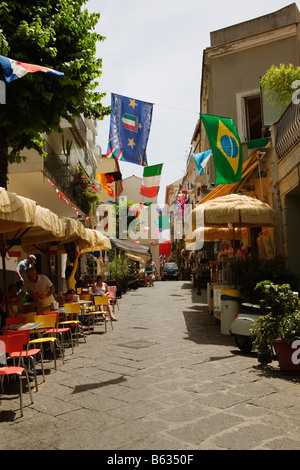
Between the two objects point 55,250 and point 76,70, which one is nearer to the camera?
point 76,70

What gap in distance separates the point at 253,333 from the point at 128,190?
196 feet

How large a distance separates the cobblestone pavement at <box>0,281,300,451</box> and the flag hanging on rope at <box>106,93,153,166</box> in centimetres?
512

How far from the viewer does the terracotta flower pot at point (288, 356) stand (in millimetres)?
5617

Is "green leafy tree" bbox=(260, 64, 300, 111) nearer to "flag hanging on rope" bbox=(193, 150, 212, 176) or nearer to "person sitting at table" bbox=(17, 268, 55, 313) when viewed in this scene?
"flag hanging on rope" bbox=(193, 150, 212, 176)

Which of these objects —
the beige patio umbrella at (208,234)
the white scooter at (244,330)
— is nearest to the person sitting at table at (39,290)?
the white scooter at (244,330)

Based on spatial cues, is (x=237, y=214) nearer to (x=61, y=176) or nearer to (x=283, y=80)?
(x=283, y=80)

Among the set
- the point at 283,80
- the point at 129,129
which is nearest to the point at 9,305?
the point at 129,129

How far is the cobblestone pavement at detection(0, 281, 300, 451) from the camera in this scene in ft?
11.5

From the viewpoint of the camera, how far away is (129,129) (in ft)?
36.3

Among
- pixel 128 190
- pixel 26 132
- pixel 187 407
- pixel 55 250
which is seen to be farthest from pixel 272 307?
pixel 128 190

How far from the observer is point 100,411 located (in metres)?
4.30

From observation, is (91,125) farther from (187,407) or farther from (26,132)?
(187,407)

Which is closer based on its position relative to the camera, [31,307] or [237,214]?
[31,307]

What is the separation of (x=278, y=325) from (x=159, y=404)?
7.43 ft
